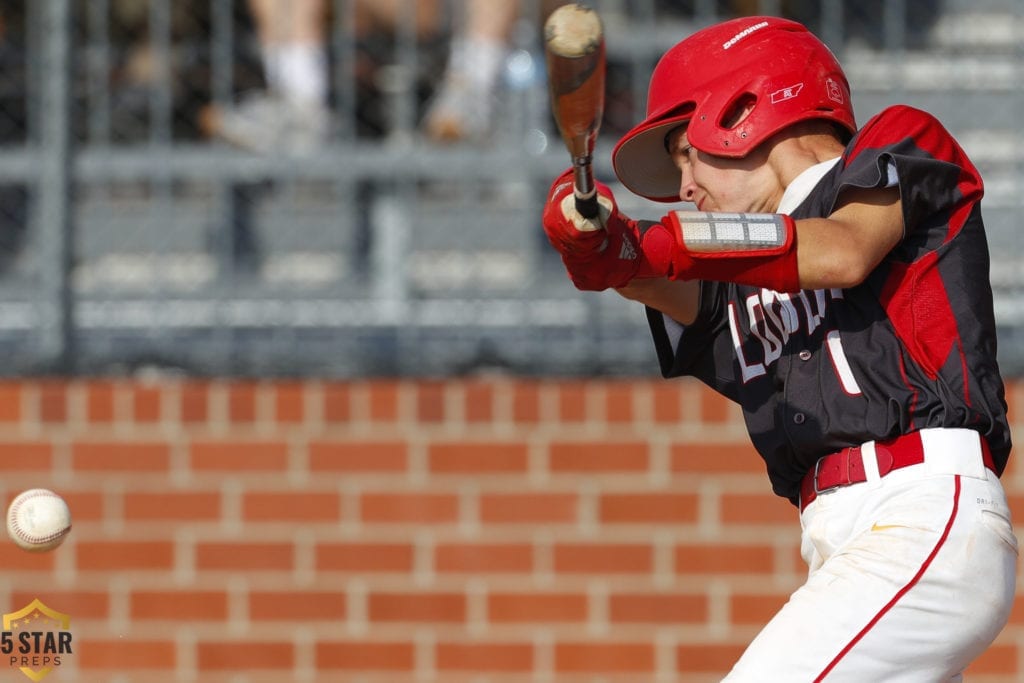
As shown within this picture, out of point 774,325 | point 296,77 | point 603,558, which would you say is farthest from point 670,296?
point 296,77

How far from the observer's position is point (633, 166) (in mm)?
3559

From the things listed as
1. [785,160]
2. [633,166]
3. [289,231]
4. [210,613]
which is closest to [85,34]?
[289,231]

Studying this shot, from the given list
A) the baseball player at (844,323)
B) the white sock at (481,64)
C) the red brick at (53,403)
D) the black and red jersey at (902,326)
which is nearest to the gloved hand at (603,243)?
the baseball player at (844,323)

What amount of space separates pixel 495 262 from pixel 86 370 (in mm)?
1405

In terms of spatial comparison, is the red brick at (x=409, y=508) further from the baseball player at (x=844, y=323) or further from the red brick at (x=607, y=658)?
the baseball player at (x=844, y=323)

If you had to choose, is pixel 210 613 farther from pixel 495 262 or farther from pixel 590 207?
pixel 590 207

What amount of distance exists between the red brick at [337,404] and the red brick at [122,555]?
2.21ft

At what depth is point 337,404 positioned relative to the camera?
5387mm

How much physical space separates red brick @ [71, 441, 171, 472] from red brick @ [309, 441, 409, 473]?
52 cm

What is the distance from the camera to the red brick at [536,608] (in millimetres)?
5277

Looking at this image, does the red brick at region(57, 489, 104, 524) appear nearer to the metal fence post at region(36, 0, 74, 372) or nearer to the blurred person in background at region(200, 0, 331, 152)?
the metal fence post at region(36, 0, 74, 372)

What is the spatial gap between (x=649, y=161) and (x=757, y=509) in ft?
6.62

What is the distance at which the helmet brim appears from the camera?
3.38m

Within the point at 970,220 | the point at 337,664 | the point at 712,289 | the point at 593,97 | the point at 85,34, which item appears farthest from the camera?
the point at 85,34
